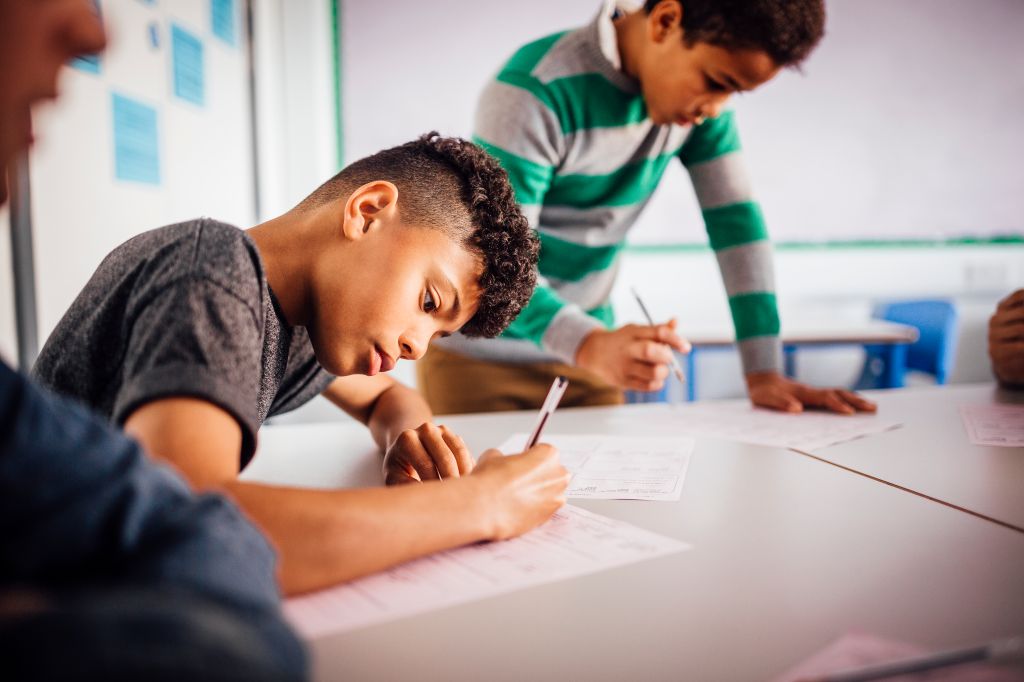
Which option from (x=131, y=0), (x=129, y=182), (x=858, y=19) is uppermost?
(x=858, y=19)

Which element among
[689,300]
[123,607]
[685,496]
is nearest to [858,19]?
[689,300]

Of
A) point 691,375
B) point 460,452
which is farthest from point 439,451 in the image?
point 691,375

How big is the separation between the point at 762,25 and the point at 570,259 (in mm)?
550

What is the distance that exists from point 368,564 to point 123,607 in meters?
0.27

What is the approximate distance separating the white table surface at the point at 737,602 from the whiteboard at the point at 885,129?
2.79 m

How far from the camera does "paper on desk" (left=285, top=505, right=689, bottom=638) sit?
1.68ft

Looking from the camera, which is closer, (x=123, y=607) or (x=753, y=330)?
(x=123, y=607)

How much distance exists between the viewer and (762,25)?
1.13 m

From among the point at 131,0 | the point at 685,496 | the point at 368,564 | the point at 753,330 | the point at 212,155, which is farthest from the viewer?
the point at 212,155

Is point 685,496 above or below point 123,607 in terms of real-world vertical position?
below

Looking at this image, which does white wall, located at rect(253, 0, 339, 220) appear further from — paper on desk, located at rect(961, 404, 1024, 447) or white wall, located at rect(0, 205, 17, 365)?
paper on desk, located at rect(961, 404, 1024, 447)

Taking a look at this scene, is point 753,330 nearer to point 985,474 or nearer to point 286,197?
point 985,474

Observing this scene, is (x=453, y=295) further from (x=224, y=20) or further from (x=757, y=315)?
(x=224, y=20)

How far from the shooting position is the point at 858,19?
11.3ft
